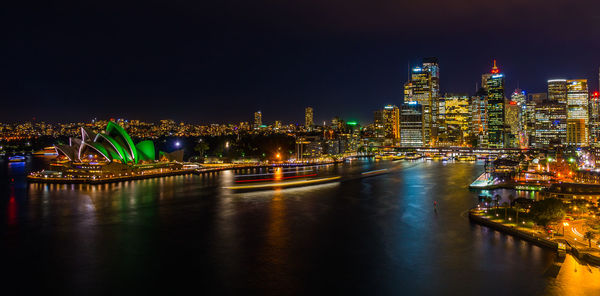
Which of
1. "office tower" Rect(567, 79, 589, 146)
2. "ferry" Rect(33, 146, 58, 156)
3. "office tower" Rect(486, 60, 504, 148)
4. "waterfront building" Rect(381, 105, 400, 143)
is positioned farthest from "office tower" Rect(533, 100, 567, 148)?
"ferry" Rect(33, 146, 58, 156)

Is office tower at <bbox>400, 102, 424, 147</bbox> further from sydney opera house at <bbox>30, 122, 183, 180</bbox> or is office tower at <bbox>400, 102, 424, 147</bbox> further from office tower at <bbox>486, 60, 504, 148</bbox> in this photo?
sydney opera house at <bbox>30, 122, 183, 180</bbox>

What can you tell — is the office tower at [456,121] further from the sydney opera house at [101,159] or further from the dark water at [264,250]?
the dark water at [264,250]

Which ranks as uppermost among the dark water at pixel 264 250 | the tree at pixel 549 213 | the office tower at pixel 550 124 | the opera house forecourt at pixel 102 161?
the office tower at pixel 550 124

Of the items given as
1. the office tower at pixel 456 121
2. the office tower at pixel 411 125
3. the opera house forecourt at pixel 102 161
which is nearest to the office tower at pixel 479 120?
the office tower at pixel 456 121

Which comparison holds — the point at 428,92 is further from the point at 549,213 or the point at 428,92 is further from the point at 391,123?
the point at 549,213

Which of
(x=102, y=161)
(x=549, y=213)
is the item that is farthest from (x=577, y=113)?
(x=102, y=161)
